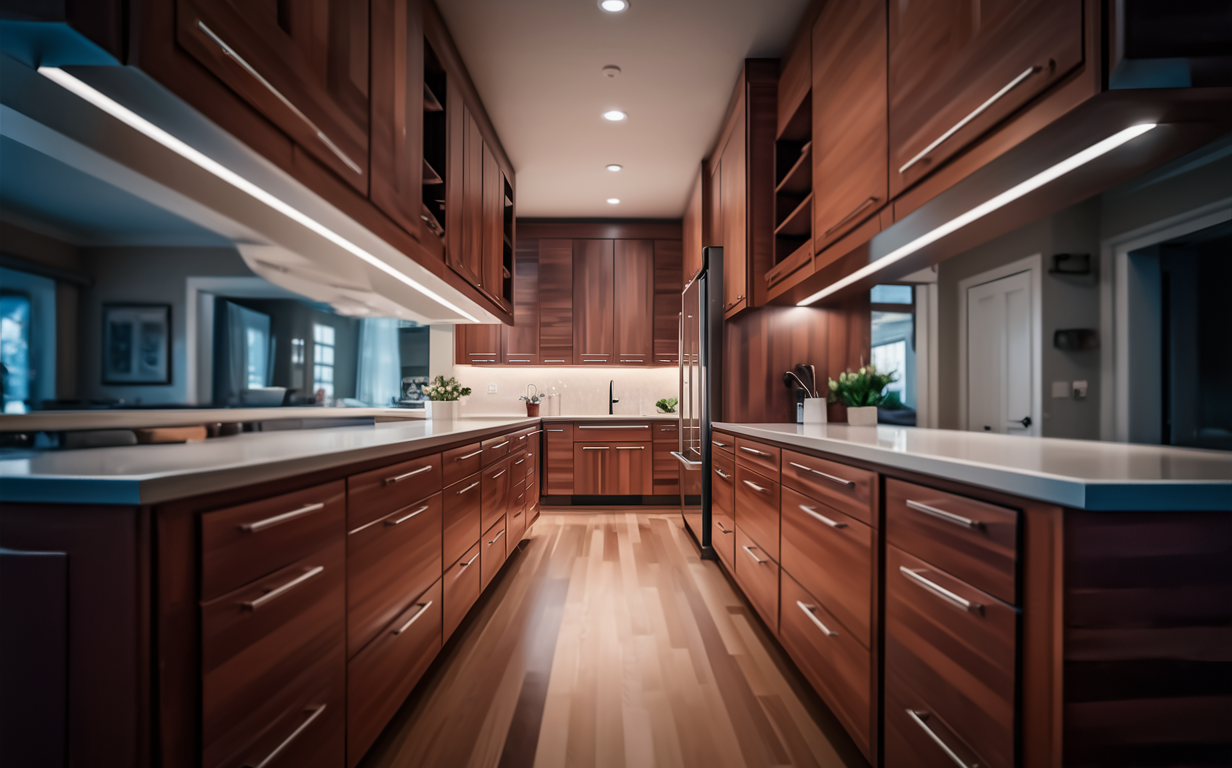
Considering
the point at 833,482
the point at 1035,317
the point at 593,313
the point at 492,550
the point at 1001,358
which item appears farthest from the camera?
the point at 593,313

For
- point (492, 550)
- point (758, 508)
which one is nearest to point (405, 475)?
point (492, 550)

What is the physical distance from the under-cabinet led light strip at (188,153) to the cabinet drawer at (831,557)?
5.95 feet

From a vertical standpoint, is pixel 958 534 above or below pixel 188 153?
below

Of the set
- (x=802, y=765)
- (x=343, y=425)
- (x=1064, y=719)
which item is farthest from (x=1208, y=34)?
(x=343, y=425)

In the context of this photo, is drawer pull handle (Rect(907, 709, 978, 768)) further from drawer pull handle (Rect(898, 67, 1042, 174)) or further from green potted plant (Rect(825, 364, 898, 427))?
green potted plant (Rect(825, 364, 898, 427))

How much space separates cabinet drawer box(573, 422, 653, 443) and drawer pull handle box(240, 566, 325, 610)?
3826mm

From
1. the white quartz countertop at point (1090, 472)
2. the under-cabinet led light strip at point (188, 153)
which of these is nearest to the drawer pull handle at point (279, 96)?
the under-cabinet led light strip at point (188, 153)

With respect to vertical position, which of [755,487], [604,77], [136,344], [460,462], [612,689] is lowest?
[612,689]

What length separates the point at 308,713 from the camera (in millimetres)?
1057

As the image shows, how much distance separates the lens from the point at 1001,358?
1982mm

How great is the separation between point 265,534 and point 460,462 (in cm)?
120

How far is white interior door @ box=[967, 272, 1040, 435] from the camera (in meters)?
1.86

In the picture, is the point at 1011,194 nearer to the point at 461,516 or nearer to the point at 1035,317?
the point at 1035,317

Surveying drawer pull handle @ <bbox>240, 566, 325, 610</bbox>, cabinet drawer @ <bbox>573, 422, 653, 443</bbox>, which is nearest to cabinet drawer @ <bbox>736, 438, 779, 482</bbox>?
drawer pull handle @ <bbox>240, 566, 325, 610</bbox>
